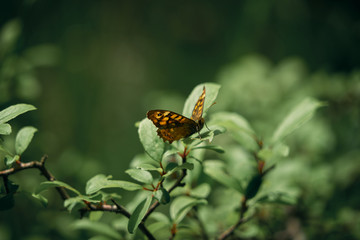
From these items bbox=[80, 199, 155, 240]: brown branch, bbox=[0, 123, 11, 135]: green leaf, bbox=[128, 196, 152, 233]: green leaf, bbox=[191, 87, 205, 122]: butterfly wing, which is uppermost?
bbox=[191, 87, 205, 122]: butterfly wing

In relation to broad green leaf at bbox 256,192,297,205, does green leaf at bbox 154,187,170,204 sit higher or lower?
higher

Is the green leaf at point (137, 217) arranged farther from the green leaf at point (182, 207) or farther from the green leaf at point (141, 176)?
the green leaf at point (182, 207)

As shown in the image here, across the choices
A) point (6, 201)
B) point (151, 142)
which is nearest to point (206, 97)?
point (151, 142)

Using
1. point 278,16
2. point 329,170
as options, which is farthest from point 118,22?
point 329,170

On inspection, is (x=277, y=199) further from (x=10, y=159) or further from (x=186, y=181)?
(x=10, y=159)

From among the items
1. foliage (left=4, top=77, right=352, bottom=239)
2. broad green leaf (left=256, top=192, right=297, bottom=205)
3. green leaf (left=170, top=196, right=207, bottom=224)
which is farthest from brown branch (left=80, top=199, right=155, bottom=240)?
broad green leaf (left=256, top=192, right=297, bottom=205)

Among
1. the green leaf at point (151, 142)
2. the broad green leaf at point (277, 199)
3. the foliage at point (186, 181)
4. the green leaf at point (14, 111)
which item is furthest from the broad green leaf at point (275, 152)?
the green leaf at point (14, 111)

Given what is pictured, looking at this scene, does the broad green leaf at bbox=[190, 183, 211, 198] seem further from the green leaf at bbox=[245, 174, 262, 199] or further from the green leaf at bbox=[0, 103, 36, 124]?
the green leaf at bbox=[0, 103, 36, 124]

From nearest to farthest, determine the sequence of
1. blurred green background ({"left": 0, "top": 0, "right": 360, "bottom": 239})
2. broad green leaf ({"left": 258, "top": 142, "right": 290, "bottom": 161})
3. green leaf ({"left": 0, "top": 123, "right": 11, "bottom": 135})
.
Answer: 1. green leaf ({"left": 0, "top": 123, "right": 11, "bottom": 135})
2. broad green leaf ({"left": 258, "top": 142, "right": 290, "bottom": 161})
3. blurred green background ({"left": 0, "top": 0, "right": 360, "bottom": 239})
